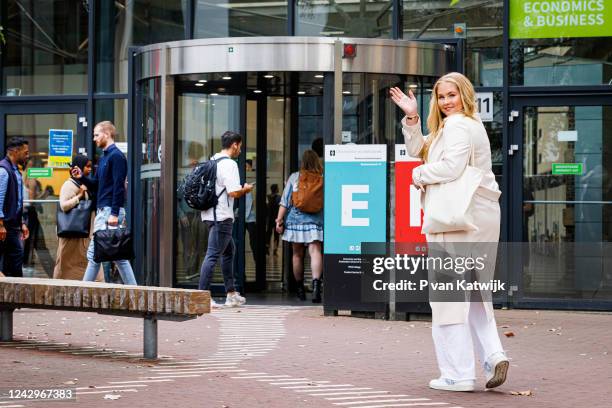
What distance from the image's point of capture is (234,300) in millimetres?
12906

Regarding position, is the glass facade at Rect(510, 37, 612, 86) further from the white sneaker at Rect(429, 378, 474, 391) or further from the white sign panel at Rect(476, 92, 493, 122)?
the white sneaker at Rect(429, 378, 474, 391)

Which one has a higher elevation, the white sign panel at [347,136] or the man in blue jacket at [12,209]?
the white sign panel at [347,136]

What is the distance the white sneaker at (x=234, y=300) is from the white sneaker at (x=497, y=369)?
6.19m

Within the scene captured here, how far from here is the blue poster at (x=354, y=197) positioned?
11.7m

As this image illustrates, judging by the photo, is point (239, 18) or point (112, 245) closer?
point (112, 245)

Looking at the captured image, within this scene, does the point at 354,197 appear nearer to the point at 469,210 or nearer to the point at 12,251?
the point at 12,251

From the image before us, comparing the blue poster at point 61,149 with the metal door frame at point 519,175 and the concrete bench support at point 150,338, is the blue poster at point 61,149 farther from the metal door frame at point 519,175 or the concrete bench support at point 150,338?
the concrete bench support at point 150,338

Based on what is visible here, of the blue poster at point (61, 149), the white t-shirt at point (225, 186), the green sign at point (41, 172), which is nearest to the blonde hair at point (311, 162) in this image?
the white t-shirt at point (225, 186)

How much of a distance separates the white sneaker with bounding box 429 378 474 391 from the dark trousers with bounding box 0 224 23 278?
633cm

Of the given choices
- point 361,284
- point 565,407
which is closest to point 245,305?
point 361,284

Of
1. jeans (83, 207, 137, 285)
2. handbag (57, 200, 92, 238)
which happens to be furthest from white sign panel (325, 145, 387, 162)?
handbag (57, 200, 92, 238)

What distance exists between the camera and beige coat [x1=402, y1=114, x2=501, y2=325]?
6.94 metres

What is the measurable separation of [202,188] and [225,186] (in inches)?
9.2

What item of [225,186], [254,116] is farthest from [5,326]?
[254,116]
